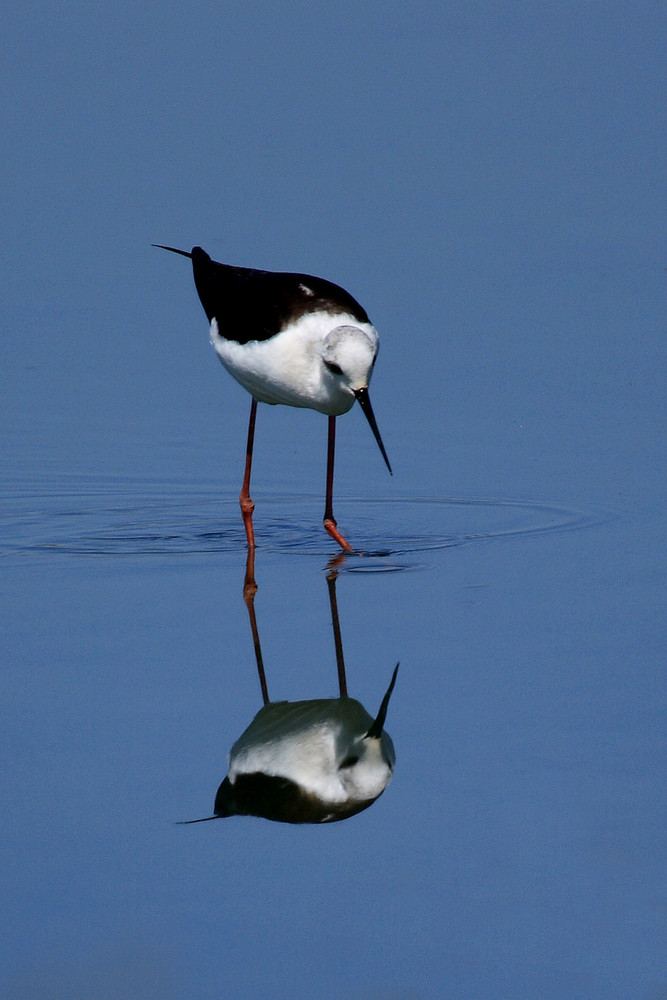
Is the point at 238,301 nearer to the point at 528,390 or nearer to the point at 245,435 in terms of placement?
the point at 245,435

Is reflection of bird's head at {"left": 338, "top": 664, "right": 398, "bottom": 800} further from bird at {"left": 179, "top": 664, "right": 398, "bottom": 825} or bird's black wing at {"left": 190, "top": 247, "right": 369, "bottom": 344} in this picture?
bird's black wing at {"left": 190, "top": 247, "right": 369, "bottom": 344}

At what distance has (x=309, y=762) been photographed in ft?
13.5

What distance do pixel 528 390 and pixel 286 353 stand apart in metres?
2.20

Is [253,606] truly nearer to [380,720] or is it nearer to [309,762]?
[380,720]

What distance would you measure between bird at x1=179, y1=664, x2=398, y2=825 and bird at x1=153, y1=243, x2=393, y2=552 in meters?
1.63

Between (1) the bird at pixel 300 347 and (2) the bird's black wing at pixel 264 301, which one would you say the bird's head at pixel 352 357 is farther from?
(2) the bird's black wing at pixel 264 301

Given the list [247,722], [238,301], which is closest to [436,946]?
[247,722]

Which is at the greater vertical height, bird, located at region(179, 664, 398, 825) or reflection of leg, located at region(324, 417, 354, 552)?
reflection of leg, located at region(324, 417, 354, 552)

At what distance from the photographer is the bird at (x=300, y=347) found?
5.75 metres

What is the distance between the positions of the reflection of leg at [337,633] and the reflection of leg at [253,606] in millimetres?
221

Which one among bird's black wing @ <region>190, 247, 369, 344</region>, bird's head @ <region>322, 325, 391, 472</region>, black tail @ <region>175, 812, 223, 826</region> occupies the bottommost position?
black tail @ <region>175, 812, 223, 826</region>

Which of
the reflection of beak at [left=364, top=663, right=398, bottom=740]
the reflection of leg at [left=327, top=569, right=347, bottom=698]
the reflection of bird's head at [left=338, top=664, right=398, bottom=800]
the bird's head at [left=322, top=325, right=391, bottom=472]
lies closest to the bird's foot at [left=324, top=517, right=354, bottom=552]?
the reflection of leg at [left=327, top=569, right=347, bottom=698]

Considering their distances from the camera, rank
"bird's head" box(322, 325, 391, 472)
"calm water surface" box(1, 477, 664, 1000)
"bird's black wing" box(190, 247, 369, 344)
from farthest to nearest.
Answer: "bird's black wing" box(190, 247, 369, 344) → "bird's head" box(322, 325, 391, 472) → "calm water surface" box(1, 477, 664, 1000)

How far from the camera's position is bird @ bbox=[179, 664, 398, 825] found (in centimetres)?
389
